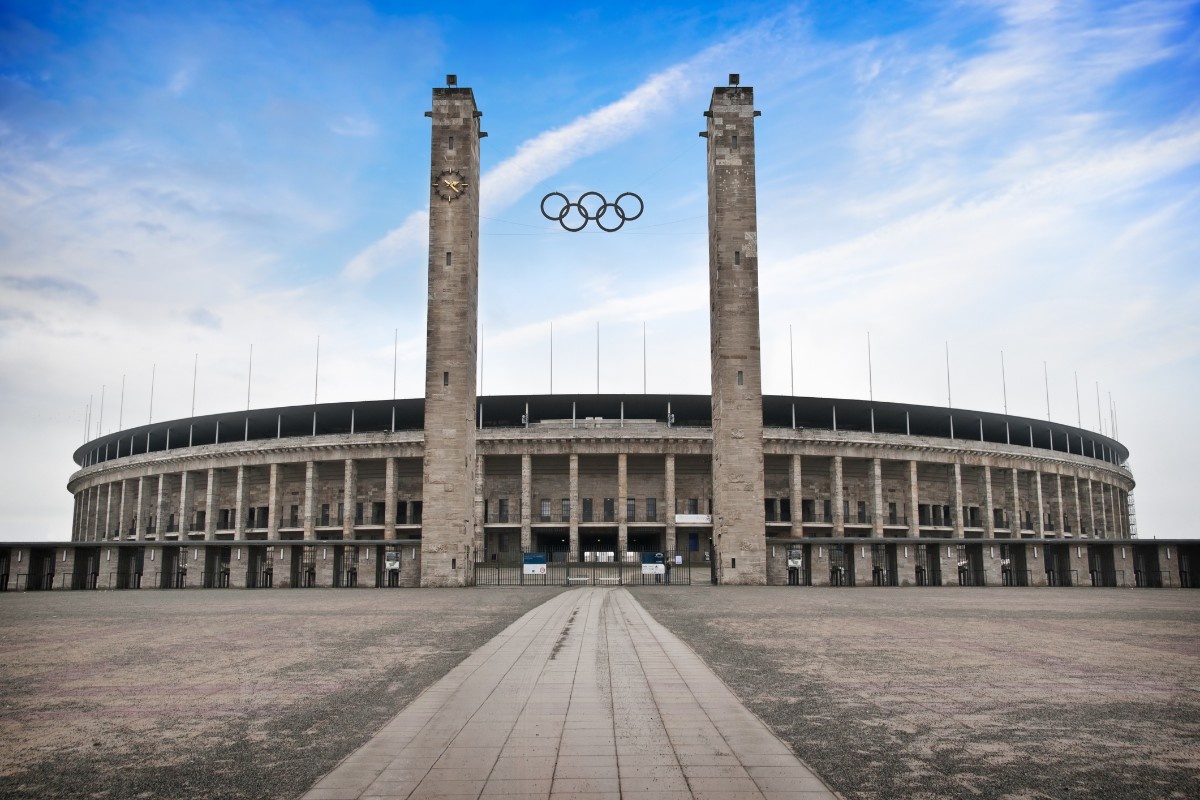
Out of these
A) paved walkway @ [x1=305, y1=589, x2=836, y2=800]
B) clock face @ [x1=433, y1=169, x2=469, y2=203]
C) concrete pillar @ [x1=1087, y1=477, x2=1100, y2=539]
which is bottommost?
paved walkway @ [x1=305, y1=589, x2=836, y2=800]

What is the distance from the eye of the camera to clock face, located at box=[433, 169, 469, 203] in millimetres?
49750

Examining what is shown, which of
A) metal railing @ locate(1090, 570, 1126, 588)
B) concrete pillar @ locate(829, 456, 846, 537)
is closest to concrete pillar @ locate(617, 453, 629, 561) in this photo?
concrete pillar @ locate(829, 456, 846, 537)

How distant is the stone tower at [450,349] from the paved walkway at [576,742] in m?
33.3

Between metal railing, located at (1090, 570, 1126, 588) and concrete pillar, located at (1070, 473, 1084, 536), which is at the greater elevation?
concrete pillar, located at (1070, 473, 1084, 536)

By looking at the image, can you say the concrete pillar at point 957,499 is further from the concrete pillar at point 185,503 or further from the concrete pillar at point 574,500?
the concrete pillar at point 185,503

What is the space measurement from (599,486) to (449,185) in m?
34.1

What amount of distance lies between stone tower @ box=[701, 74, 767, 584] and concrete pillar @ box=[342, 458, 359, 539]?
123 feet

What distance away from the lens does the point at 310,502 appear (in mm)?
75812

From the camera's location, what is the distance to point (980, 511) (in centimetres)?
8206

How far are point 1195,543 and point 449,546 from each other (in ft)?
135

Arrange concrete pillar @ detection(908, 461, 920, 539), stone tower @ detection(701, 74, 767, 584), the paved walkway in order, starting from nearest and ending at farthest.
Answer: the paved walkway, stone tower @ detection(701, 74, 767, 584), concrete pillar @ detection(908, 461, 920, 539)

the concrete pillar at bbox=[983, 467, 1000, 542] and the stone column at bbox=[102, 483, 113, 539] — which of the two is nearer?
the concrete pillar at bbox=[983, 467, 1000, 542]

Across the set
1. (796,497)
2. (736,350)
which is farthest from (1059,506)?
(736,350)

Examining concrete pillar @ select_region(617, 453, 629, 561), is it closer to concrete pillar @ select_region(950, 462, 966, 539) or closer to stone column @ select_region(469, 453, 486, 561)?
stone column @ select_region(469, 453, 486, 561)
